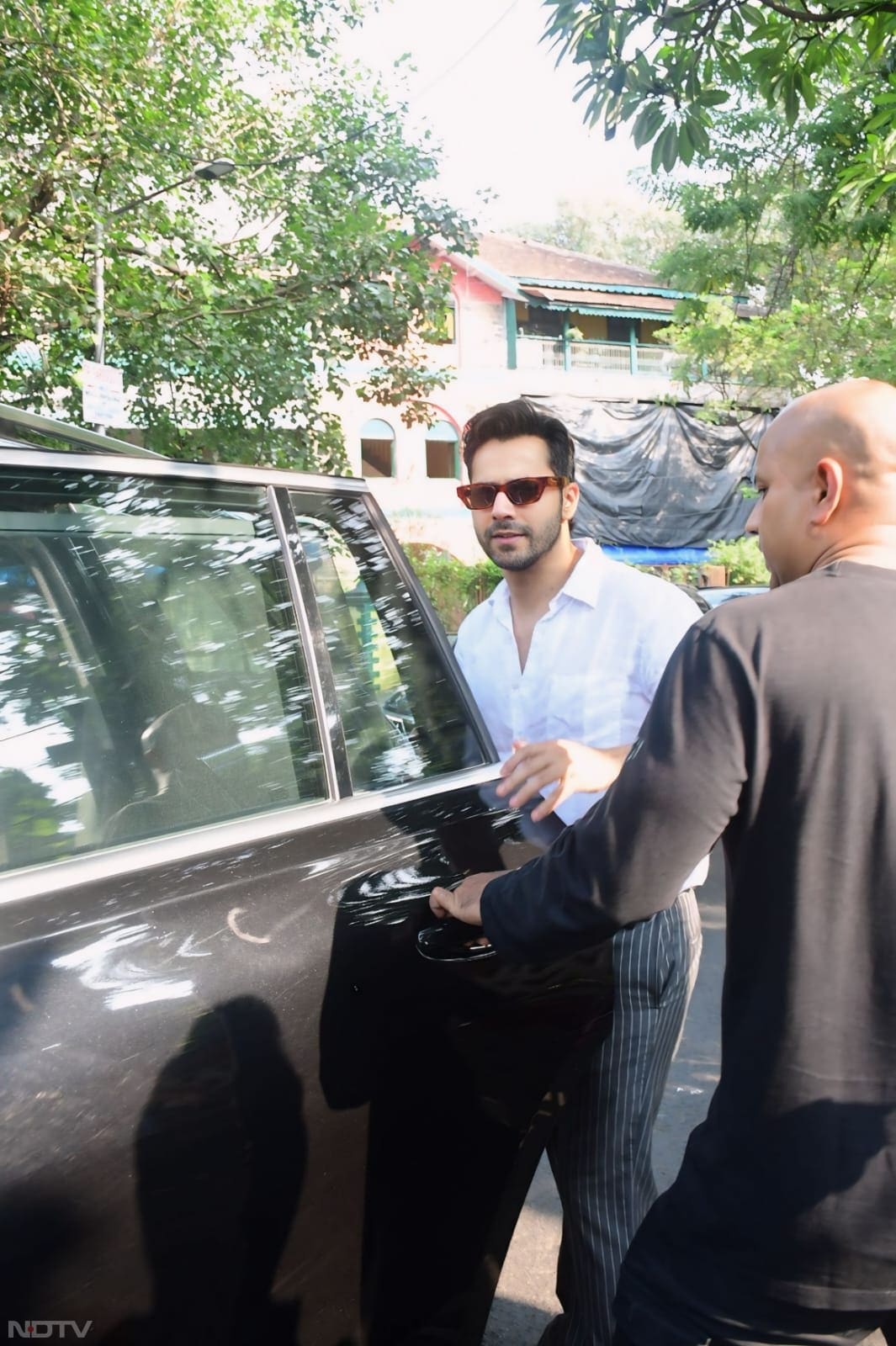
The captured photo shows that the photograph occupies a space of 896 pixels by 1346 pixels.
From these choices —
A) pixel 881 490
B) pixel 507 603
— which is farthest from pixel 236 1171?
pixel 507 603

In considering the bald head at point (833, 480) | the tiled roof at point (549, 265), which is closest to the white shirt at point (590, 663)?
the bald head at point (833, 480)

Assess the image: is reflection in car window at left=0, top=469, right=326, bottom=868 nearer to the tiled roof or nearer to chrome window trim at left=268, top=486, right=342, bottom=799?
chrome window trim at left=268, top=486, right=342, bottom=799

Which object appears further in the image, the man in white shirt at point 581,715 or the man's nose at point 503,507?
the man's nose at point 503,507

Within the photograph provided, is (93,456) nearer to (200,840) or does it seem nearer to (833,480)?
(200,840)

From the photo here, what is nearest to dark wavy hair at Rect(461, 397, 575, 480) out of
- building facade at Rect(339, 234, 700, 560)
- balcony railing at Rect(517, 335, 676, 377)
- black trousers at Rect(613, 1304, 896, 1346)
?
black trousers at Rect(613, 1304, 896, 1346)

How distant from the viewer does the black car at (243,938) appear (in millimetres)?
1258

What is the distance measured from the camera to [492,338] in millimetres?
26859

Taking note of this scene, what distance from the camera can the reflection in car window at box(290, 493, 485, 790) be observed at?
187 cm

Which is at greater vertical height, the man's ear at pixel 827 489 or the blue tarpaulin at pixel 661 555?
the man's ear at pixel 827 489

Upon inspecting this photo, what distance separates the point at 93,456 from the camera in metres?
1.60

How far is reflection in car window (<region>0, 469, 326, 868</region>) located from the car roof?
0.02 meters

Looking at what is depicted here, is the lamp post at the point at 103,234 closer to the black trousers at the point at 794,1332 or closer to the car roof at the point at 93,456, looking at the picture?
the car roof at the point at 93,456

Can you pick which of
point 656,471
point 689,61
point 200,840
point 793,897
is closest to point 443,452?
point 656,471

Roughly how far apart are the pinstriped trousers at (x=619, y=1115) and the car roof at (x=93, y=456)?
41.0 inches
